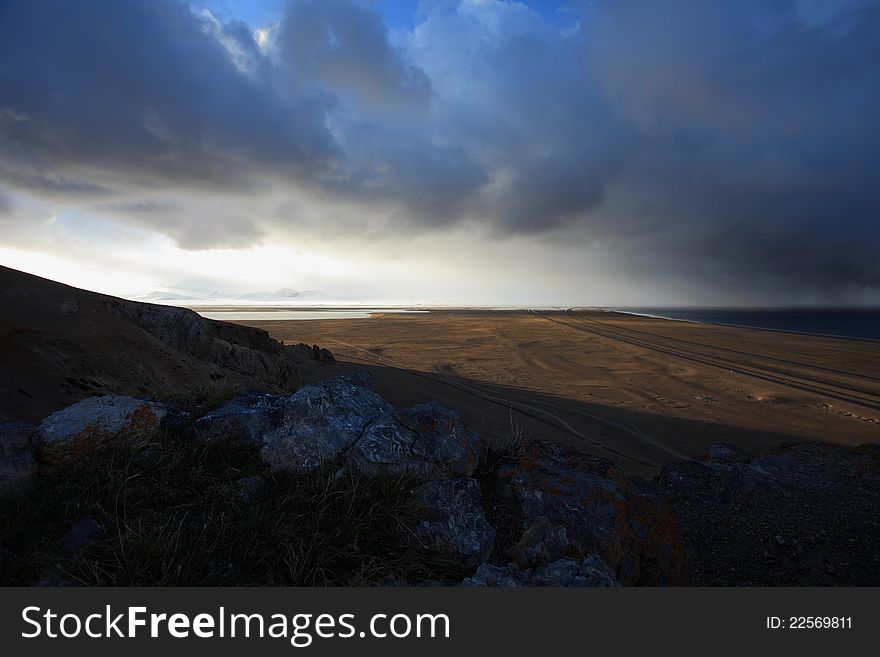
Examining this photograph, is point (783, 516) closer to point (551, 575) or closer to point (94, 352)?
point (551, 575)

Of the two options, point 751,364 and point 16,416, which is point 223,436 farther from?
point 751,364

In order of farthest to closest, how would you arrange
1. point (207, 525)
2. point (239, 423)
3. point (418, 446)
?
1. point (239, 423)
2. point (418, 446)
3. point (207, 525)

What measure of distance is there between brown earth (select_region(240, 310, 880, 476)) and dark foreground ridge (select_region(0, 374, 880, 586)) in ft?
5.61

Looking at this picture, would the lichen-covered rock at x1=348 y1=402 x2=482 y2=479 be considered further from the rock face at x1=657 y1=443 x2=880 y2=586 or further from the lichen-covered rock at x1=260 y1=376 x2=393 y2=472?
the rock face at x1=657 y1=443 x2=880 y2=586

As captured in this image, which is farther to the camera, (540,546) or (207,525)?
(540,546)

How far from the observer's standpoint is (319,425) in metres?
3.90

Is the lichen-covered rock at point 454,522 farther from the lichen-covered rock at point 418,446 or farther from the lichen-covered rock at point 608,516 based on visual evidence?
the lichen-covered rock at point 608,516

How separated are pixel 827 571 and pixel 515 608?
10.6 ft

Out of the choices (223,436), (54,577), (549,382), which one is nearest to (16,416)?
(223,436)

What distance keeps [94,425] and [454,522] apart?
3.44 meters

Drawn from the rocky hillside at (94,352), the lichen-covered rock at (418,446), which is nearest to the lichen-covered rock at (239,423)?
the lichen-covered rock at (418,446)

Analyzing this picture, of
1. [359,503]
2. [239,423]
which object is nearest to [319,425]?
[239,423]

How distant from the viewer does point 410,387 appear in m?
13.5

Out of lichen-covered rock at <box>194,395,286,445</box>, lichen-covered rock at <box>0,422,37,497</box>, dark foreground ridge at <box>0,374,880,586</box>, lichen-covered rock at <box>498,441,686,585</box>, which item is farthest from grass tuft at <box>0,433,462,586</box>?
lichen-covered rock at <box>498,441,686,585</box>
